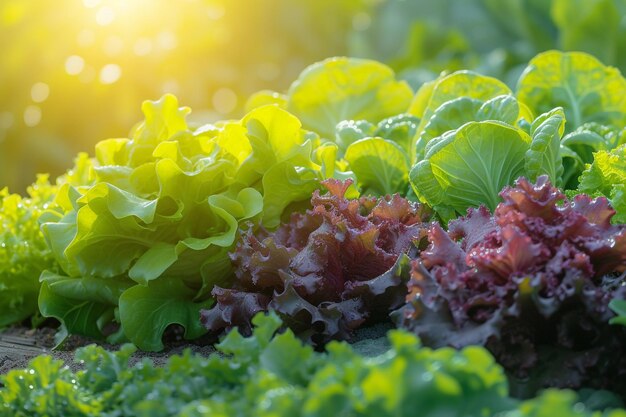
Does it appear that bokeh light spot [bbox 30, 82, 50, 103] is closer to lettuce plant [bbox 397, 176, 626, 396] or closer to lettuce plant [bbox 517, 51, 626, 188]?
lettuce plant [bbox 517, 51, 626, 188]

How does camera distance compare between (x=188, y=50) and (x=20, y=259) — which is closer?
(x=20, y=259)

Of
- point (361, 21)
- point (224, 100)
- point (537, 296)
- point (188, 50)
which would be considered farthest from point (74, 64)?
point (537, 296)

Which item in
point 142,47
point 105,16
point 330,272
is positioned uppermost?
point 105,16

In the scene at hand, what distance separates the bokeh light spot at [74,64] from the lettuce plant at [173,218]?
4.53 meters

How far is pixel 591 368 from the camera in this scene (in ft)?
7.02

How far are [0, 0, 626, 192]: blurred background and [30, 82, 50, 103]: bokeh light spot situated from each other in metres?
0.01

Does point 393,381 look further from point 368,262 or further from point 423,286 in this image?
point 368,262

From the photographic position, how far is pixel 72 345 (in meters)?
3.21

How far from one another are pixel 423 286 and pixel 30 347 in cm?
184

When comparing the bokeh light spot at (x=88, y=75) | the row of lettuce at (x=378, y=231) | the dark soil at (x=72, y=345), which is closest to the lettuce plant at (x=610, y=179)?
the row of lettuce at (x=378, y=231)

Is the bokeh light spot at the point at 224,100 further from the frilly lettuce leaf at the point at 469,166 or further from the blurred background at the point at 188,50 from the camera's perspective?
the frilly lettuce leaf at the point at 469,166

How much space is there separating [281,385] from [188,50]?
6.49 metres

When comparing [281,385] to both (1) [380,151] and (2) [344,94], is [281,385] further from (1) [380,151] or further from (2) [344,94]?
(2) [344,94]

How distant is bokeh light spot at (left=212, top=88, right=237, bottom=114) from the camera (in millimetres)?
8310
